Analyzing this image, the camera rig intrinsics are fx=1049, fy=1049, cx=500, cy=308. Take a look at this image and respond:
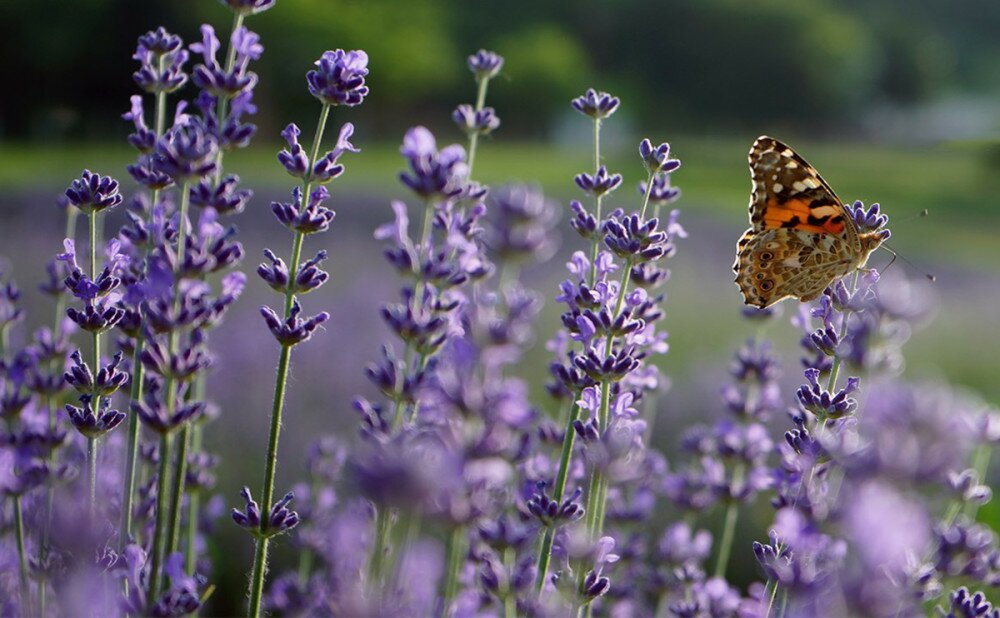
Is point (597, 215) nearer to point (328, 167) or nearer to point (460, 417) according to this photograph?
point (328, 167)

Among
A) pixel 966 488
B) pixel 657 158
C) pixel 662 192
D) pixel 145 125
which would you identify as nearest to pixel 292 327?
pixel 145 125

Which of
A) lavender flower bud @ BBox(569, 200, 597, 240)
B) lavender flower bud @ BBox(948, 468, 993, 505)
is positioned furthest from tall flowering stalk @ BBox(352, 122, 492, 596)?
lavender flower bud @ BBox(948, 468, 993, 505)

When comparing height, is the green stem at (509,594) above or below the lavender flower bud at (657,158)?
below

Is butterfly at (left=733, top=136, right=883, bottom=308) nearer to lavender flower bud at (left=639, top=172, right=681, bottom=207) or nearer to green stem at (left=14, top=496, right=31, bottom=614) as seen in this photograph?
lavender flower bud at (left=639, top=172, right=681, bottom=207)

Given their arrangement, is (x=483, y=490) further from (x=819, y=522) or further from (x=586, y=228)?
(x=586, y=228)

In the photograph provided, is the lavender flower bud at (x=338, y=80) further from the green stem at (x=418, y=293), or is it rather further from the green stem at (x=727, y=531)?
the green stem at (x=727, y=531)

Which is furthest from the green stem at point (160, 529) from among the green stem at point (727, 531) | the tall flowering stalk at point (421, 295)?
the green stem at point (727, 531)

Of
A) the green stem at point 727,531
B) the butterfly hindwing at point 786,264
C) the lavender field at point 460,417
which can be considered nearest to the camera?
the lavender field at point 460,417

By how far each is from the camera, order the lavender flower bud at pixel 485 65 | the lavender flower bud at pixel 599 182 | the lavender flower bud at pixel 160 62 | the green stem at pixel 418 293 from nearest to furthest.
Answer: the green stem at pixel 418 293 < the lavender flower bud at pixel 160 62 < the lavender flower bud at pixel 599 182 < the lavender flower bud at pixel 485 65
